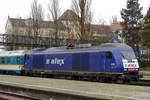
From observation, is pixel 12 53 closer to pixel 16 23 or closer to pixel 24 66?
pixel 24 66

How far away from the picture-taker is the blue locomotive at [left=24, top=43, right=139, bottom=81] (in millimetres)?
16750

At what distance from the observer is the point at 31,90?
12.9 meters

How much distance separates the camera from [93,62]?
18422 mm

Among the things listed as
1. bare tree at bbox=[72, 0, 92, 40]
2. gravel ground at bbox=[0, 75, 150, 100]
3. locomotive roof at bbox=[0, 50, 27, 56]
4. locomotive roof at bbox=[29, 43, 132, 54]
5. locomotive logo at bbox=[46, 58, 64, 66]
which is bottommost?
gravel ground at bbox=[0, 75, 150, 100]

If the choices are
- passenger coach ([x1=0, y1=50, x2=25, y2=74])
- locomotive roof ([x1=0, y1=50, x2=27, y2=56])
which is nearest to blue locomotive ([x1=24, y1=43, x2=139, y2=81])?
passenger coach ([x1=0, y1=50, x2=25, y2=74])

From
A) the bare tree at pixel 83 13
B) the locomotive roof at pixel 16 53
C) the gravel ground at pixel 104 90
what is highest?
the bare tree at pixel 83 13

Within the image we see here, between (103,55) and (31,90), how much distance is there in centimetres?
701

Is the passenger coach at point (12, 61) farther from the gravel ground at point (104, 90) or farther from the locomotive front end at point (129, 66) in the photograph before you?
the locomotive front end at point (129, 66)

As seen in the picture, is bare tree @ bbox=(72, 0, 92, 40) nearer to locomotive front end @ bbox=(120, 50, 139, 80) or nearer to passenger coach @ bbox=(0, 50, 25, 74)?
passenger coach @ bbox=(0, 50, 25, 74)

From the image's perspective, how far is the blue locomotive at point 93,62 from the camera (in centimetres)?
1675

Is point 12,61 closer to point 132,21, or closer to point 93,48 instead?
point 93,48

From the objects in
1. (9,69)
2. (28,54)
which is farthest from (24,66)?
(9,69)

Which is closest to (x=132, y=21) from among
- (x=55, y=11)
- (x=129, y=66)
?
(x=55, y=11)

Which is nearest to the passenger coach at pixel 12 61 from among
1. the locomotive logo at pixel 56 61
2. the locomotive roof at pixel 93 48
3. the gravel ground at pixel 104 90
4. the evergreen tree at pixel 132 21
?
the locomotive roof at pixel 93 48
